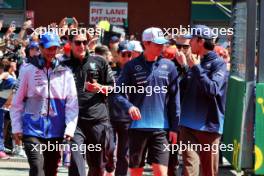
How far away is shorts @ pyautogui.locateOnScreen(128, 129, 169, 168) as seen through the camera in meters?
8.03

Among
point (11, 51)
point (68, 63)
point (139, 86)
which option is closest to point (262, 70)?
point (139, 86)

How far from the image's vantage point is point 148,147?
321 inches

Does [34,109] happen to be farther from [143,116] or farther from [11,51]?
[11,51]

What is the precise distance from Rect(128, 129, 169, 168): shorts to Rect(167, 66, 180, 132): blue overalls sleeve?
166 millimetres

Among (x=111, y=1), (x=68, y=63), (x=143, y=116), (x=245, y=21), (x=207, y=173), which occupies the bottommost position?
(x=207, y=173)

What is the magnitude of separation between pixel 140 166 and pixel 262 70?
89.0 inches

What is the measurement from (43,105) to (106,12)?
2095 cm

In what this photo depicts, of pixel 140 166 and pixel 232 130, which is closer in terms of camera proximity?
pixel 140 166

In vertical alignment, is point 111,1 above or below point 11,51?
above

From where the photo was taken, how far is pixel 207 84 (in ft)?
26.3
